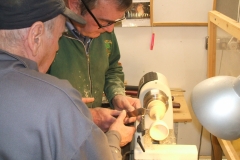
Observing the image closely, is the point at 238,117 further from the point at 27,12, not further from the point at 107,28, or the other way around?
the point at 107,28

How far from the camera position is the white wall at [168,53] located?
2.28m

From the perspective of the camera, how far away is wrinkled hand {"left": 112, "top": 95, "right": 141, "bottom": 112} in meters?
1.45

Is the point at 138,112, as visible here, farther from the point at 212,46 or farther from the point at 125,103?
the point at 212,46

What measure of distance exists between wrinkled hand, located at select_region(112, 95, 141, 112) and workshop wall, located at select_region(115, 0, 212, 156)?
82 centimetres

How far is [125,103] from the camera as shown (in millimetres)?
1518

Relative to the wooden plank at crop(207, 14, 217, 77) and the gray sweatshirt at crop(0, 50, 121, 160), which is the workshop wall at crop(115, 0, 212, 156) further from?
the gray sweatshirt at crop(0, 50, 121, 160)

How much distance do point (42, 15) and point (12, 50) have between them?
0.13 meters

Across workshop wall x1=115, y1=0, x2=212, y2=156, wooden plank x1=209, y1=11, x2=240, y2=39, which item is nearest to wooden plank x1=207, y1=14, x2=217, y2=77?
wooden plank x1=209, y1=11, x2=240, y2=39

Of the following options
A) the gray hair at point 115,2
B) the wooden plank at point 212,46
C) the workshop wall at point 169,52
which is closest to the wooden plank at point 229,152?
the wooden plank at point 212,46

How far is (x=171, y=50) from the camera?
7.64 feet

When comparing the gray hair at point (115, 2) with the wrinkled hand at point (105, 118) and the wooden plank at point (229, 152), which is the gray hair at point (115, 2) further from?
the wooden plank at point (229, 152)

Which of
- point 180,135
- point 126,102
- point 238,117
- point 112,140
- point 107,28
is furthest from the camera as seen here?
point 180,135

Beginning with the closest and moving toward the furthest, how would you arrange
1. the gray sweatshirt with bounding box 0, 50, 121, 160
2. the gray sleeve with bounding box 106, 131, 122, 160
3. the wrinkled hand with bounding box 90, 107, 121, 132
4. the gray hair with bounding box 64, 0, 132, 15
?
1. the gray sweatshirt with bounding box 0, 50, 121, 160
2. the gray sleeve with bounding box 106, 131, 122, 160
3. the gray hair with bounding box 64, 0, 132, 15
4. the wrinkled hand with bounding box 90, 107, 121, 132

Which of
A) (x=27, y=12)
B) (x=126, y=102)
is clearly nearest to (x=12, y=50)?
(x=27, y=12)
